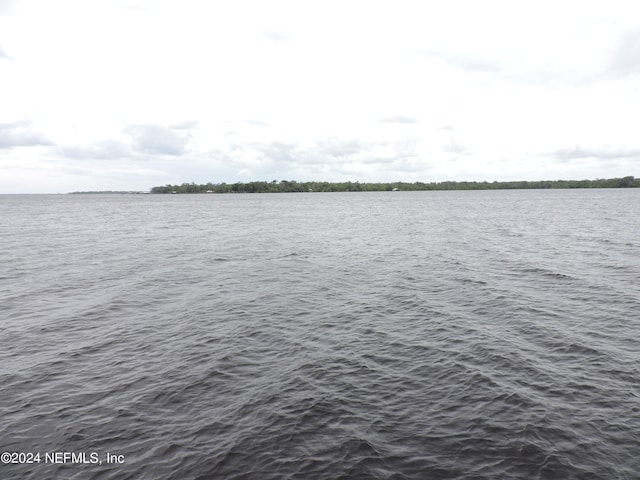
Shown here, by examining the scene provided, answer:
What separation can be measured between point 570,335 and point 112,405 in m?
23.0

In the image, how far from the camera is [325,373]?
60.2 feet

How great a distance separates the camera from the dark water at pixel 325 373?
1302 cm

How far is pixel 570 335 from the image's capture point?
22.3 metres

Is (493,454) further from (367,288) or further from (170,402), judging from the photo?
(367,288)

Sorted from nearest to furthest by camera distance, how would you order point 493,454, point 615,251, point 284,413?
point 493,454, point 284,413, point 615,251

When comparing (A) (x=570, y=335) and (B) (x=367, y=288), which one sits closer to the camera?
(A) (x=570, y=335)

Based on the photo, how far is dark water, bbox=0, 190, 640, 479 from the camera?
13.0 metres

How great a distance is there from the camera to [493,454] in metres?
13.1

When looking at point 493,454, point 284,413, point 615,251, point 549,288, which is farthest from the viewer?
point 615,251

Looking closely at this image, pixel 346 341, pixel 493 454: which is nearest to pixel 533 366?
pixel 493 454

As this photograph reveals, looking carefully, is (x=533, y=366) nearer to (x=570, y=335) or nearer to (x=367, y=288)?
(x=570, y=335)

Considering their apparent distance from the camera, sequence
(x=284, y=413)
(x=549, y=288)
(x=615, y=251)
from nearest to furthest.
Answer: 1. (x=284, y=413)
2. (x=549, y=288)
3. (x=615, y=251)

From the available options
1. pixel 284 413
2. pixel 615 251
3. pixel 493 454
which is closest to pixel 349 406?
pixel 284 413

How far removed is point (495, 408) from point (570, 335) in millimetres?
9826
